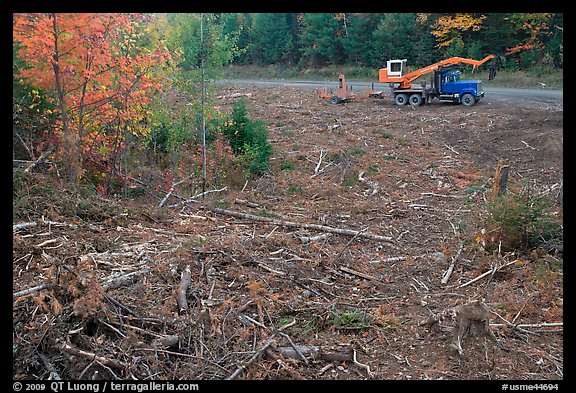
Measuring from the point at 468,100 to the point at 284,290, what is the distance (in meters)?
17.9

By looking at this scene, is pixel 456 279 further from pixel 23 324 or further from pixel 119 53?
pixel 119 53

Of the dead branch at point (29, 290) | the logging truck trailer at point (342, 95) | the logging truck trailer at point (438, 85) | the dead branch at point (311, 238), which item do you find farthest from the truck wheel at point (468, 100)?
the dead branch at point (29, 290)

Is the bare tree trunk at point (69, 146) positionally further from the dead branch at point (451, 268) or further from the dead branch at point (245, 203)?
the dead branch at point (451, 268)

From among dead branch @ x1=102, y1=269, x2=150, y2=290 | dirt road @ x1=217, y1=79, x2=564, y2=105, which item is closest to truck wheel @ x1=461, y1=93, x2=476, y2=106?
dirt road @ x1=217, y1=79, x2=564, y2=105

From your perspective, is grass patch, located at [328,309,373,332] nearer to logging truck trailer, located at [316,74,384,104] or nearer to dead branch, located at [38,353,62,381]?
dead branch, located at [38,353,62,381]

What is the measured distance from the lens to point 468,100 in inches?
872

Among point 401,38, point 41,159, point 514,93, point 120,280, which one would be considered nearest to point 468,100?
point 514,93

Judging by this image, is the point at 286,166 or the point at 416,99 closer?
the point at 286,166

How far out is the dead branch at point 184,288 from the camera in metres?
6.28

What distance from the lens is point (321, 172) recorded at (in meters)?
15.0

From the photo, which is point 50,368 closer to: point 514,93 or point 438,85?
point 438,85

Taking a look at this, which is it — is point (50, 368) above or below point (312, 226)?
below

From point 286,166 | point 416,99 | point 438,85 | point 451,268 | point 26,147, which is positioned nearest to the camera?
point 451,268

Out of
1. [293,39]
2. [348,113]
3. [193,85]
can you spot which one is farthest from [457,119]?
[293,39]
